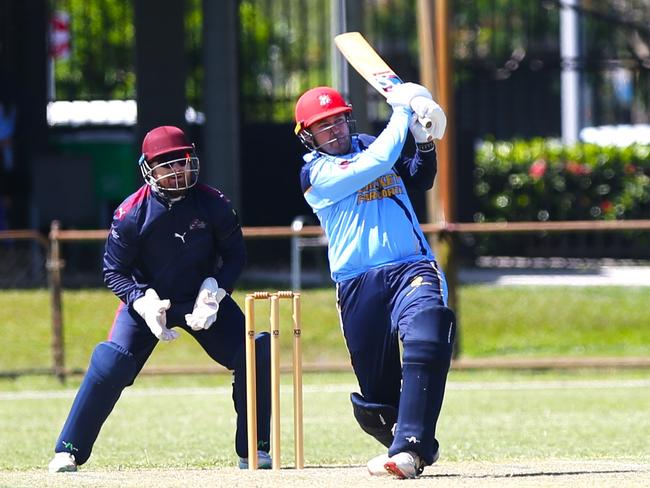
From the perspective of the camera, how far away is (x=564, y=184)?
2231 centimetres

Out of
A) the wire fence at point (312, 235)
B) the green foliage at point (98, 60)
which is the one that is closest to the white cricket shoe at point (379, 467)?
the wire fence at point (312, 235)

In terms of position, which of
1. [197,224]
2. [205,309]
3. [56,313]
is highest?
[197,224]

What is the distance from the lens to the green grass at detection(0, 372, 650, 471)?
378 inches

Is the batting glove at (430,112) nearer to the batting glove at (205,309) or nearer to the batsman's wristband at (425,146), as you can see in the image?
the batsman's wristband at (425,146)

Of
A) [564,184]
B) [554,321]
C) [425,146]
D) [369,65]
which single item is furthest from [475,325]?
[425,146]

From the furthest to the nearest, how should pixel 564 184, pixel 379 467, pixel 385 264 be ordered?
pixel 564 184 → pixel 385 264 → pixel 379 467

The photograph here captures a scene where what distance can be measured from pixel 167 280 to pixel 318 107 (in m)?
1.27

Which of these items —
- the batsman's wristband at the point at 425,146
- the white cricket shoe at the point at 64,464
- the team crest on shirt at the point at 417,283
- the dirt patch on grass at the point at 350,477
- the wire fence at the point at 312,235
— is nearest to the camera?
the dirt patch on grass at the point at 350,477

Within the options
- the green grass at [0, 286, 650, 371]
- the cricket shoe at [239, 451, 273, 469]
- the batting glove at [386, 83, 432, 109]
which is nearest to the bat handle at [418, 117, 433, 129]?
the batting glove at [386, 83, 432, 109]

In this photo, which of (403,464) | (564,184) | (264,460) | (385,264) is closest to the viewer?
(403,464)

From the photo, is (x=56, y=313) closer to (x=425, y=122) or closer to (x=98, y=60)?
(x=425, y=122)

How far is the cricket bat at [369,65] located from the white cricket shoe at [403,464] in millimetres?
1645

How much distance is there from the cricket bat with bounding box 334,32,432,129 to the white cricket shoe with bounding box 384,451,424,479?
64.8 inches

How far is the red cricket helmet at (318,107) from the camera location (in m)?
7.79
